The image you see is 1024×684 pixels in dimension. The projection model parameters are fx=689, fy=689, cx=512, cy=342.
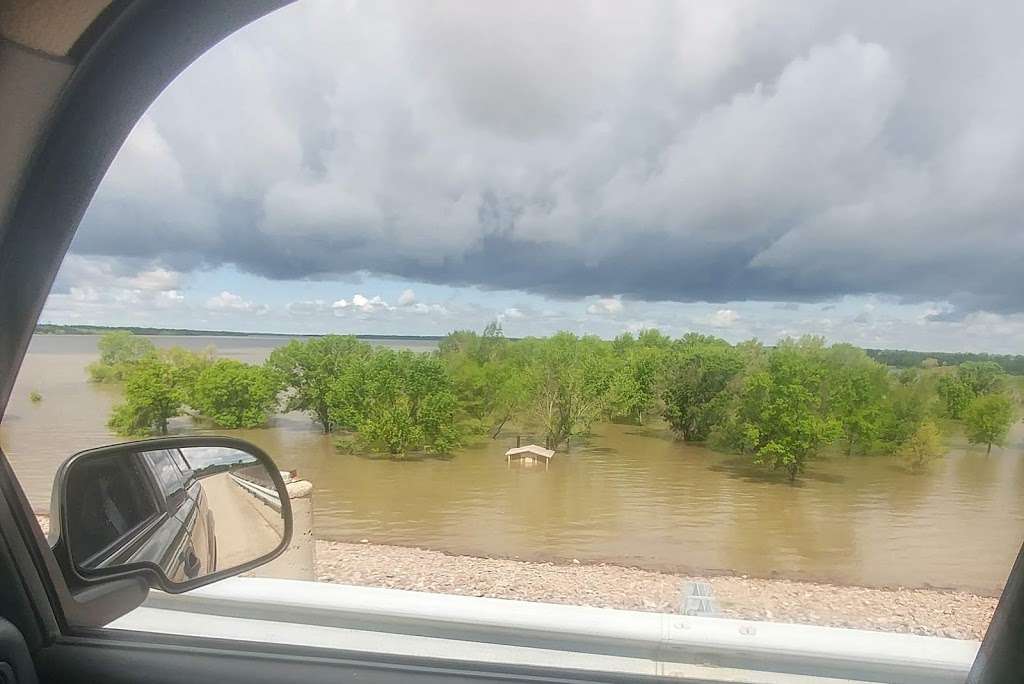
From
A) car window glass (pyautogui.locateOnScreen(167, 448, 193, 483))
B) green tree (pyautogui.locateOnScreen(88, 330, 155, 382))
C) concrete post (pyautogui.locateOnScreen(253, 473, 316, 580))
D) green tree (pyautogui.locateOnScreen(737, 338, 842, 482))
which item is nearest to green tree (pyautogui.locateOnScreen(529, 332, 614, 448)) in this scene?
green tree (pyautogui.locateOnScreen(737, 338, 842, 482))

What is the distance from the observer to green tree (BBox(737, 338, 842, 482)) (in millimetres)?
1715

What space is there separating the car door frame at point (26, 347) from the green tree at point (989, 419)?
0.49 m

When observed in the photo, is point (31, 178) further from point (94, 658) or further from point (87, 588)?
point (94, 658)

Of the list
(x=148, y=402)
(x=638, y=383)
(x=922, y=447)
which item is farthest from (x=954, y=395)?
(x=148, y=402)

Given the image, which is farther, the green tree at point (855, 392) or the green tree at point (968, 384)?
the green tree at point (855, 392)

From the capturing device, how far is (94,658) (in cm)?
117

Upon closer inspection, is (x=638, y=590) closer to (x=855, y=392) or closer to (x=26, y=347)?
(x=855, y=392)

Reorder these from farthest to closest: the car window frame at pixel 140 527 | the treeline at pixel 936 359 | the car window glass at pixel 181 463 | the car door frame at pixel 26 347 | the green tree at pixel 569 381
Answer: the green tree at pixel 569 381, the treeline at pixel 936 359, the car window glass at pixel 181 463, the car window frame at pixel 140 527, the car door frame at pixel 26 347

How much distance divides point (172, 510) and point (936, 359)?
1.65m

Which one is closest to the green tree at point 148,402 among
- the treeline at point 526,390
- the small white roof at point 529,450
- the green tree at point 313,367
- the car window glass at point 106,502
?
the treeline at point 526,390

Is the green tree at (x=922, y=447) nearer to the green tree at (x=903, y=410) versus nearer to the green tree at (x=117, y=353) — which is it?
the green tree at (x=903, y=410)

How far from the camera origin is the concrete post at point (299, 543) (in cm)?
162

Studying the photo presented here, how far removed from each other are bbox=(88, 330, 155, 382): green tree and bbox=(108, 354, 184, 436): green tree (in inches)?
1.2

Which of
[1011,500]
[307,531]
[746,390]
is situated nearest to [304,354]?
[307,531]
